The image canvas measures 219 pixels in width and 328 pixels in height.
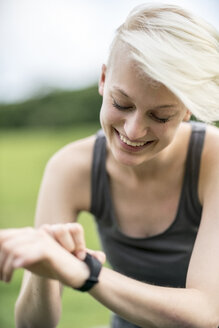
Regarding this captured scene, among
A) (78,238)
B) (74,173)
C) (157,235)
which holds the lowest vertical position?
(157,235)

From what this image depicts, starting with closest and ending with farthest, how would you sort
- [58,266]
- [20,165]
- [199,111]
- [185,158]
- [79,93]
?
[58,266], [199,111], [185,158], [20,165], [79,93]

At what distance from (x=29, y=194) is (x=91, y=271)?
846cm

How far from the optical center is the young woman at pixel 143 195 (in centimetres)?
177

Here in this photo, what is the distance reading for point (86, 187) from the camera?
8.45 ft

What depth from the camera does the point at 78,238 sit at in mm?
1755

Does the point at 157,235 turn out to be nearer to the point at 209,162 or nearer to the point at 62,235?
the point at 209,162

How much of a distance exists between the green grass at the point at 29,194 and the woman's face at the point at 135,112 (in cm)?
281

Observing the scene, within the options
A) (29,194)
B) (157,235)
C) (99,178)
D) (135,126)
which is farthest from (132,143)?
(29,194)

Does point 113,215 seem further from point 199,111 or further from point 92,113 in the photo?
point 92,113

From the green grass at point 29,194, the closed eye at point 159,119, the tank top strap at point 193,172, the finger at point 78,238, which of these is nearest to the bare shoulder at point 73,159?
the tank top strap at point 193,172

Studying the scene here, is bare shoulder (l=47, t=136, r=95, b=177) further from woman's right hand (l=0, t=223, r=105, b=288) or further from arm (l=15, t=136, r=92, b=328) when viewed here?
woman's right hand (l=0, t=223, r=105, b=288)

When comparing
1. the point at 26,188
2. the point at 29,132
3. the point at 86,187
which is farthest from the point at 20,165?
the point at 86,187

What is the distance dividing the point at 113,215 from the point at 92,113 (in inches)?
531

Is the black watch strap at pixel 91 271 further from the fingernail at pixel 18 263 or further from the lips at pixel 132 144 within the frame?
the lips at pixel 132 144
